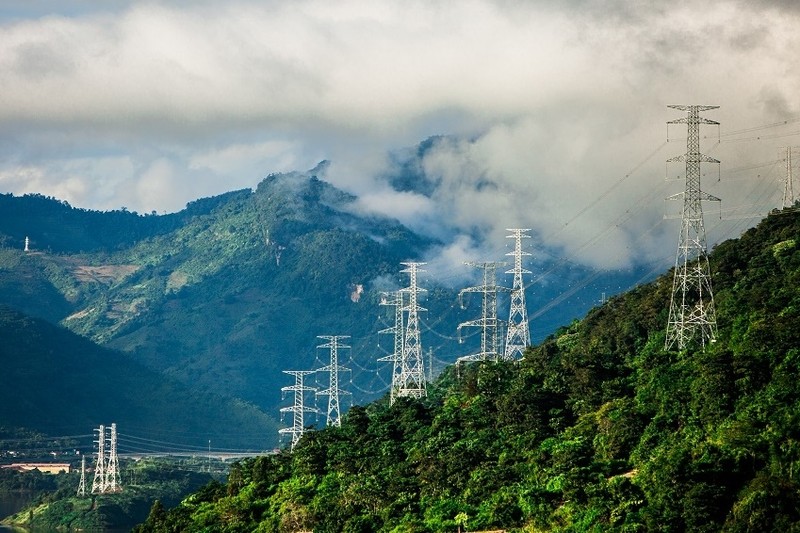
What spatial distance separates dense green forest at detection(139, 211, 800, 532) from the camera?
64.9m

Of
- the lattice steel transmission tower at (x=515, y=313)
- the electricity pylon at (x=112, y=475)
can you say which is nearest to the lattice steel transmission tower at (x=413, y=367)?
the lattice steel transmission tower at (x=515, y=313)

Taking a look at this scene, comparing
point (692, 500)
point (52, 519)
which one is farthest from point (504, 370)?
point (52, 519)

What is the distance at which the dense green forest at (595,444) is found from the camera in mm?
64938

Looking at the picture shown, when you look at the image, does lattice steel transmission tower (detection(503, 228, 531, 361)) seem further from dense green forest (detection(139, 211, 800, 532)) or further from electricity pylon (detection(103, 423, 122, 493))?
electricity pylon (detection(103, 423, 122, 493))

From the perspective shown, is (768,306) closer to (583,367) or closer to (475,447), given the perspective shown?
(583,367)

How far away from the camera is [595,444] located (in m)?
75.4

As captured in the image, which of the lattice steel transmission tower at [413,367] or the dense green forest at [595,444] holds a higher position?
the lattice steel transmission tower at [413,367]

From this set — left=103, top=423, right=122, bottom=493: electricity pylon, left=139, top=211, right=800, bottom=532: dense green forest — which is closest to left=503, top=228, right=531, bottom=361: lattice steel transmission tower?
left=139, top=211, right=800, bottom=532: dense green forest

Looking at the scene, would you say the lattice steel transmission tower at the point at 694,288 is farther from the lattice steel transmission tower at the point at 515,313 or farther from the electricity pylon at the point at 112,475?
the electricity pylon at the point at 112,475

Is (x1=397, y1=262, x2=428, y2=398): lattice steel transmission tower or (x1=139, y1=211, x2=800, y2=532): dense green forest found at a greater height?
(x1=397, y1=262, x2=428, y2=398): lattice steel transmission tower

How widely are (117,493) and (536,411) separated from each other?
99542 millimetres

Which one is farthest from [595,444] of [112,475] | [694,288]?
[112,475]

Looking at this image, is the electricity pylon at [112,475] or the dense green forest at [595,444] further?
the electricity pylon at [112,475]

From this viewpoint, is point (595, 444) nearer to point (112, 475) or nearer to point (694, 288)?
point (694, 288)
